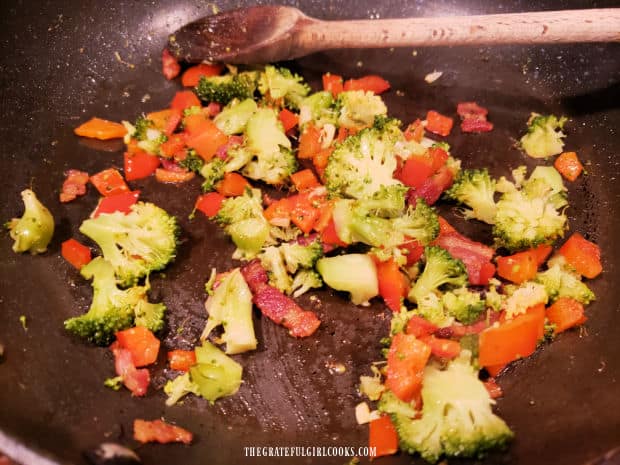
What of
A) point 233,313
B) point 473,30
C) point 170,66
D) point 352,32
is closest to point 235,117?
point 170,66

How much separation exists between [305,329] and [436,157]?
3.64ft

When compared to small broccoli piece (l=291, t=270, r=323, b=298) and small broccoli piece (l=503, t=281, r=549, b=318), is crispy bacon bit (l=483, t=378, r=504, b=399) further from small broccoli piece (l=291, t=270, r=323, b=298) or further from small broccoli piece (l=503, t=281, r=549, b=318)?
small broccoli piece (l=291, t=270, r=323, b=298)

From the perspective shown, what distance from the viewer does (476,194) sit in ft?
8.79

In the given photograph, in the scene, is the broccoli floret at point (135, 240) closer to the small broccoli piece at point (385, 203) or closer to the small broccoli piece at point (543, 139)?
the small broccoli piece at point (385, 203)

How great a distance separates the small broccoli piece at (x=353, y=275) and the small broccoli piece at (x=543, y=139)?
50.5 inches

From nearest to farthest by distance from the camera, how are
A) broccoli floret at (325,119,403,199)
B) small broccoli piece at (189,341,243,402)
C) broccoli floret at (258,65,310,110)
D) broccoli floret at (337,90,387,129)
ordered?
small broccoli piece at (189,341,243,402) → broccoli floret at (325,119,403,199) → broccoli floret at (337,90,387,129) → broccoli floret at (258,65,310,110)

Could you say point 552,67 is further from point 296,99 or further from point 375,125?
point 296,99

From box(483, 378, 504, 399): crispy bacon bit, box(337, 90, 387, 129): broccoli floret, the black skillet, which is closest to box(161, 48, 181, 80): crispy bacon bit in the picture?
the black skillet

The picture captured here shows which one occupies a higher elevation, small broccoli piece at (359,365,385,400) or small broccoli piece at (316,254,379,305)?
small broccoli piece at (316,254,379,305)

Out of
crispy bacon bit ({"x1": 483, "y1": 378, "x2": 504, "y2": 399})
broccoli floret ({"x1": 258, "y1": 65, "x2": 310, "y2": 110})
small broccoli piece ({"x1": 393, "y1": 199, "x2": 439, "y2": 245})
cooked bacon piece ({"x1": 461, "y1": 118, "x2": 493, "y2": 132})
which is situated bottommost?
crispy bacon bit ({"x1": 483, "y1": 378, "x2": 504, "y2": 399})

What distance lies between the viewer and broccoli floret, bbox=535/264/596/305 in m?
2.39

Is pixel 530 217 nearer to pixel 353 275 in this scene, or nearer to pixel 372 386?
pixel 353 275

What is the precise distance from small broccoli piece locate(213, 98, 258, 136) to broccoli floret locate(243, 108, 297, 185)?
3.0 inches

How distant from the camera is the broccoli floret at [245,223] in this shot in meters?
2.54
